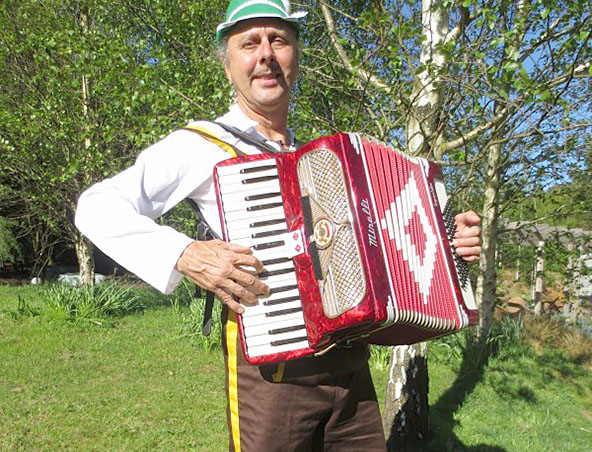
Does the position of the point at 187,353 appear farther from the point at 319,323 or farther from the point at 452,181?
the point at 319,323

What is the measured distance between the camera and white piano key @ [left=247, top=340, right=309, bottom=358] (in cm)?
149

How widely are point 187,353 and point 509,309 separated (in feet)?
19.7

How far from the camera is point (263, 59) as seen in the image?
1.79 m

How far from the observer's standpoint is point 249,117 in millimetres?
1922

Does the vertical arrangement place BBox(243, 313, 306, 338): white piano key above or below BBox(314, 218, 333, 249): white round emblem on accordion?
below

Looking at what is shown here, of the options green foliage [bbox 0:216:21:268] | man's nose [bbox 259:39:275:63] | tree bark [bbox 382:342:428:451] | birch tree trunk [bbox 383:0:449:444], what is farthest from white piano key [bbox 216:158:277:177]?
green foliage [bbox 0:216:21:268]

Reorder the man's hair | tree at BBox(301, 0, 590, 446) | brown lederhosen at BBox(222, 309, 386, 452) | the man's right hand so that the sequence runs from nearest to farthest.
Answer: the man's right hand, brown lederhosen at BBox(222, 309, 386, 452), the man's hair, tree at BBox(301, 0, 590, 446)

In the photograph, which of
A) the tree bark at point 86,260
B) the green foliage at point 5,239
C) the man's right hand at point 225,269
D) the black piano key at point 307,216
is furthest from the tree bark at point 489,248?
the green foliage at point 5,239

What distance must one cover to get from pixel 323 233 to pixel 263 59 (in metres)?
0.68

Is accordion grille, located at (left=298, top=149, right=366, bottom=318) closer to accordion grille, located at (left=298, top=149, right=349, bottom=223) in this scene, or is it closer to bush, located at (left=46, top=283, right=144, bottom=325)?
accordion grille, located at (left=298, top=149, right=349, bottom=223)

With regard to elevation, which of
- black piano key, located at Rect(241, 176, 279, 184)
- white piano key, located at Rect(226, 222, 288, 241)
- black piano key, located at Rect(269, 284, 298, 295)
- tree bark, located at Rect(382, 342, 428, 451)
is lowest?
tree bark, located at Rect(382, 342, 428, 451)

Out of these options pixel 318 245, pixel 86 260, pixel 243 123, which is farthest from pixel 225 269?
pixel 86 260

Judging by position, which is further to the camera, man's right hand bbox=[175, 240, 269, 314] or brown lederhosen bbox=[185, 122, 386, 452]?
brown lederhosen bbox=[185, 122, 386, 452]

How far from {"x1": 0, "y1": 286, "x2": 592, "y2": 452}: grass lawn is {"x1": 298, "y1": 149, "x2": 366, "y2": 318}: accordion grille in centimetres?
290
